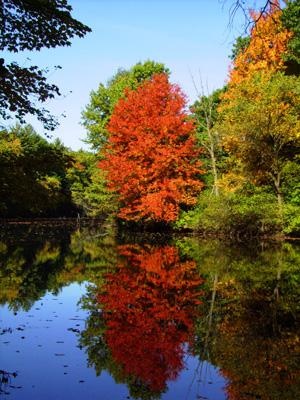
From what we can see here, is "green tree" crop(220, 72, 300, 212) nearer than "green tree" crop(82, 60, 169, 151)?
Yes

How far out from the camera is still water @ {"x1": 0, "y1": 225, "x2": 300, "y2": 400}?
655cm

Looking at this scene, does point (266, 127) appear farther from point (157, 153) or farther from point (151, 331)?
point (151, 331)

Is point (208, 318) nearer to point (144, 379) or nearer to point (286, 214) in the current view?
point (144, 379)

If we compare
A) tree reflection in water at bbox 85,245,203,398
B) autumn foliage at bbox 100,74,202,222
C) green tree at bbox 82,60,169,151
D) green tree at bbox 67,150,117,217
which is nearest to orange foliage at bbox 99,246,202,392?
tree reflection in water at bbox 85,245,203,398

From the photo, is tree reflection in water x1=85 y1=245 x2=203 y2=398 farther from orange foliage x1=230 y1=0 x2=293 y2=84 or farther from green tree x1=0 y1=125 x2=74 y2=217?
orange foliage x1=230 y1=0 x2=293 y2=84

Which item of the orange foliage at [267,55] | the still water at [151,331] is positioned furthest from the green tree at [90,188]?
the still water at [151,331]

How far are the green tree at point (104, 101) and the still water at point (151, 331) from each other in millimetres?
32693

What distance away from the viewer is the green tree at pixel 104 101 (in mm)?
46812

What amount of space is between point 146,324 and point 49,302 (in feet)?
12.5

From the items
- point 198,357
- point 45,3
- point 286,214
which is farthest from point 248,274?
point 286,214

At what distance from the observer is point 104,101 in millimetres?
49688

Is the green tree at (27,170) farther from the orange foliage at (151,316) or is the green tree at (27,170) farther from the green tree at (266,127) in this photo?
the green tree at (266,127)

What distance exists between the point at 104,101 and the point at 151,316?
41972 mm

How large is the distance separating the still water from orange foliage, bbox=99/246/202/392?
0.02 meters
